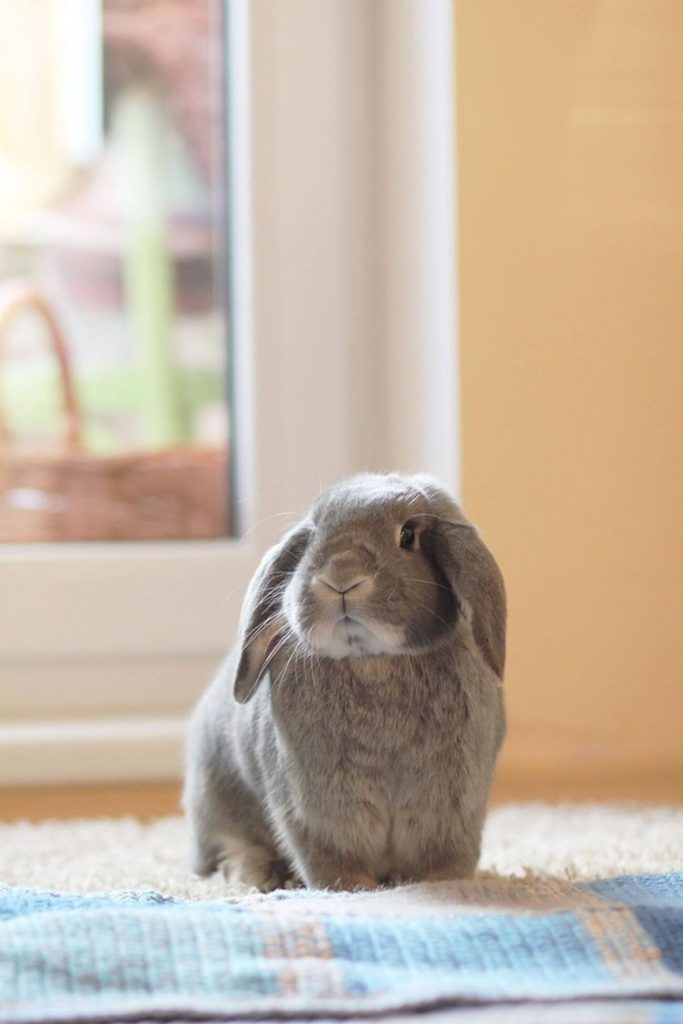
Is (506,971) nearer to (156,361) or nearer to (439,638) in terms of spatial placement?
(439,638)

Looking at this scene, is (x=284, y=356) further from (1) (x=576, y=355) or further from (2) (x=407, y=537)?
(2) (x=407, y=537)

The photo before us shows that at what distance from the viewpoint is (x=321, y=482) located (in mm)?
1619

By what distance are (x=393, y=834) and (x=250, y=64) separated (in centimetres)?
99

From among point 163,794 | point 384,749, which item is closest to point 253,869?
point 384,749

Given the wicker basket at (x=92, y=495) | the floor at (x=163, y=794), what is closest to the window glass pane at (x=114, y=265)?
the wicker basket at (x=92, y=495)

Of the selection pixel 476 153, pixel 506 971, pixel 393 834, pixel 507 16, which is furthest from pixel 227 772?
pixel 507 16

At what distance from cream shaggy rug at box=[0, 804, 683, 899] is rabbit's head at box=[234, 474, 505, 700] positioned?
0.22 meters

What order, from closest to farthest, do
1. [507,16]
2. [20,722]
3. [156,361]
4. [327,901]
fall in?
[327,901], [507,16], [20,722], [156,361]

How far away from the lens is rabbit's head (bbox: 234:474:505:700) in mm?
878

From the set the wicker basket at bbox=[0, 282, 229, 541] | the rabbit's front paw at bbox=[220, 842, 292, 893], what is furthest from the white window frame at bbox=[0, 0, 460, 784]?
the rabbit's front paw at bbox=[220, 842, 292, 893]

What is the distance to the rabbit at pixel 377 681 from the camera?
88cm

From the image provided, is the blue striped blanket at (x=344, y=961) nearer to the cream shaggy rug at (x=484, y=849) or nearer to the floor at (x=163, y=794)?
the cream shaggy rug at (x=484, y=849)

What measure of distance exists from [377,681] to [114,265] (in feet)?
3.31

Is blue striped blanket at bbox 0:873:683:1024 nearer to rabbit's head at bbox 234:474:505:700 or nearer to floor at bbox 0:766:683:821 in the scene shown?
rabbit's head at bbox 234:474:505:700
